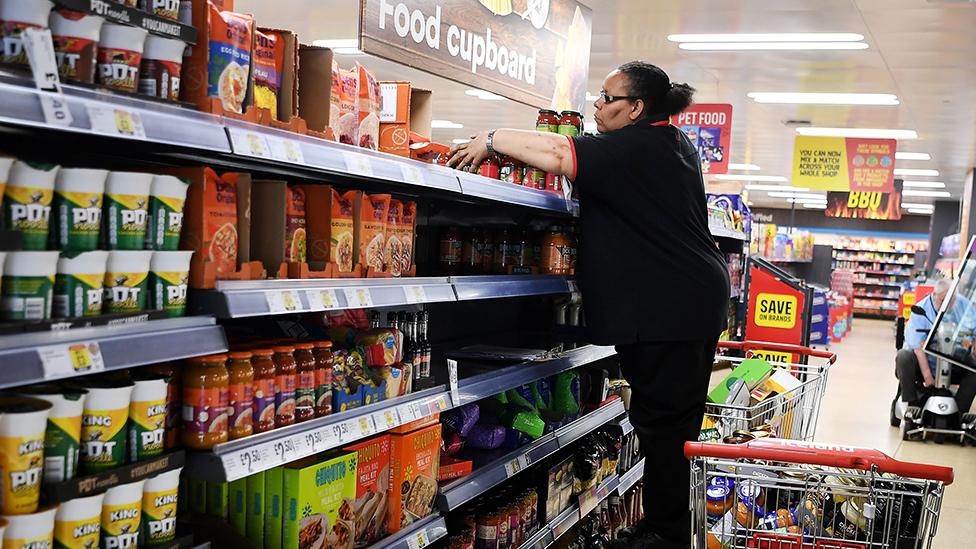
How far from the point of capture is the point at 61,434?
1.49 metres

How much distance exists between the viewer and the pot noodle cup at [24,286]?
139cm

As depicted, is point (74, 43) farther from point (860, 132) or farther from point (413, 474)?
point (860, 132)

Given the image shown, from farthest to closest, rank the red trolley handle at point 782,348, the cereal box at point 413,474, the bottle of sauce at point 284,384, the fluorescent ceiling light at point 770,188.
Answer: the fluorescent ceiling light at point 770,188 → the red trolley handle at point 782,348 → the cereal box at point 413,474 → the bottle of sauce at point 284,384

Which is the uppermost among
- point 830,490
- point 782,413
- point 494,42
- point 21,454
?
point 494,42

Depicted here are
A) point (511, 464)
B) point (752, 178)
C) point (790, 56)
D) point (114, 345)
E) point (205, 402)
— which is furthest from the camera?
point (752, 178)

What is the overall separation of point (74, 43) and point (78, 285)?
15.8 inches

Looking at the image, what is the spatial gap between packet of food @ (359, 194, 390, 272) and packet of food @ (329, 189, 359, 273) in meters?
0.03

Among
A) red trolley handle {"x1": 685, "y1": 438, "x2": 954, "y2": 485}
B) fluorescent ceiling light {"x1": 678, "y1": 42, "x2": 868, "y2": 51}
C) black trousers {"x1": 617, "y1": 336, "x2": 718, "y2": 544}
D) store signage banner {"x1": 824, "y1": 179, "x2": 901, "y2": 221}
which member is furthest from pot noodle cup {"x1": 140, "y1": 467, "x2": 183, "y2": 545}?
store signage banner {"x1": 824, "y1": 179, "x2": 901, "y2": 221}

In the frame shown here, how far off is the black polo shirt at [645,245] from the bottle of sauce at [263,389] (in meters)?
1.40

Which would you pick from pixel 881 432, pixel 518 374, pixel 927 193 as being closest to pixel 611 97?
pixel 518 374

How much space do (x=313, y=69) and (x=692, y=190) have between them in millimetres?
1565

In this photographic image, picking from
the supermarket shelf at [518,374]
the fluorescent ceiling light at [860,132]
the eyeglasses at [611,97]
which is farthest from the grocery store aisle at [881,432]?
the fluorescent ceiling light at [860,132]

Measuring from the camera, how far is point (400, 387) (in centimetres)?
250

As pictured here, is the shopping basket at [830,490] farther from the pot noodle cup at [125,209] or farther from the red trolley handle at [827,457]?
the pot noodle cup at [125,209]
